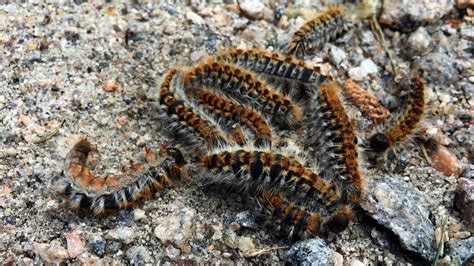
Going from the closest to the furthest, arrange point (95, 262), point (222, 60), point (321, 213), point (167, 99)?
1. point (95, 262)
2. point (321, 213)
3. point (167, 99)
4. point (222, 60)

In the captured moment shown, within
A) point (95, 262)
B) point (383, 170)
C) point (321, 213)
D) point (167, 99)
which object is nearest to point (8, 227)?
point (95, 262)

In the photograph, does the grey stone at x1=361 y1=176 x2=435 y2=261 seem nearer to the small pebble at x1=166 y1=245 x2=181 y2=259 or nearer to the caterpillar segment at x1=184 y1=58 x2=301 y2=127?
the caterpillar segment at x1=184 y1=58 x2=301 y2=127

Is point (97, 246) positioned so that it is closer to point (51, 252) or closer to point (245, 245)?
point (51, 252)

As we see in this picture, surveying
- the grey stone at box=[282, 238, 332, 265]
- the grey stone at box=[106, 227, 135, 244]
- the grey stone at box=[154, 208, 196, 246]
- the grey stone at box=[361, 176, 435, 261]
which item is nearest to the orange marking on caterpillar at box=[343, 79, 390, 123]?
the grey stone at box=[361, 176, 435, 261]

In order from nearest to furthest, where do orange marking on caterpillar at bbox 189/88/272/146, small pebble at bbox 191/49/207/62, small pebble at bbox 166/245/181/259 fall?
small pebble at bbox 166/245/181/259
orange marking on caterpillar at bbox 189/88/272/146
small pebble at bbox 191/49/207/62

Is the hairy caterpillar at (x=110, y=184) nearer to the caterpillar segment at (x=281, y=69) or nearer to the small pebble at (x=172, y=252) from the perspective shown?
the small pebble at (x=172, y=252)

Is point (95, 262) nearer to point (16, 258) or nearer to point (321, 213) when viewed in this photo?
point (16, 258)

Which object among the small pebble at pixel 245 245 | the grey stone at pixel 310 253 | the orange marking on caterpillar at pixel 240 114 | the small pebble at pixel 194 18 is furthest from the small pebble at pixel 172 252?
the small pebble at pixel 194 18
